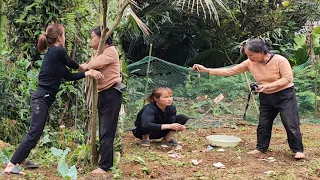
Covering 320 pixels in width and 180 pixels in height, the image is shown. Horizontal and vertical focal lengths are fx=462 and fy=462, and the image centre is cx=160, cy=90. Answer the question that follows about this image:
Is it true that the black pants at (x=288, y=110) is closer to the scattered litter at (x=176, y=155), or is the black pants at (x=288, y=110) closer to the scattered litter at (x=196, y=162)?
the scattered litter at (x=196, y=162)

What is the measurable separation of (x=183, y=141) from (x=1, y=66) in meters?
2.56

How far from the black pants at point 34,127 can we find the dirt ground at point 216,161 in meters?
0.88

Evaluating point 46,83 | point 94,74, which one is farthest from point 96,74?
point 46,83

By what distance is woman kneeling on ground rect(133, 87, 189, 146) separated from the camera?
18.6 ft

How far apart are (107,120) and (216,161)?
1.59 meters

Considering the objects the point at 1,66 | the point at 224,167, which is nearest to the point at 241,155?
the point at 224,167

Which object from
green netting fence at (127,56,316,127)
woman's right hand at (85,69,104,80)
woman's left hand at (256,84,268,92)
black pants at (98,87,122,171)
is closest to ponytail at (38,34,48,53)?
woman's right hand at (85,69,104,80)

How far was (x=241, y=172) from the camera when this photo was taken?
15.1 ft

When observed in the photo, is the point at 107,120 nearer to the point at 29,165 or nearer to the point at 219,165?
the point at 29,165

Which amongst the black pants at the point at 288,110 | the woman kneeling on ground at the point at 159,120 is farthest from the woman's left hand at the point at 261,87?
the woman kneeling on ground at the point at 159,120

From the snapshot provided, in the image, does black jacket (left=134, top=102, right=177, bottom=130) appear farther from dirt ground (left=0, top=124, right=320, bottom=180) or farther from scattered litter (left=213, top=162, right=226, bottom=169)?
scattered litter (left=213, top=162, right=226, bottom=169)

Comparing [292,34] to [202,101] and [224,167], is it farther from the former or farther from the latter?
[224,167]

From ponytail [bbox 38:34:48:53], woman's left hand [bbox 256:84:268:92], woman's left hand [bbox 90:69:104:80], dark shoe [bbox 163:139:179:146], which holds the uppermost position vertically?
ponytail [bbox 38:34:48:53]

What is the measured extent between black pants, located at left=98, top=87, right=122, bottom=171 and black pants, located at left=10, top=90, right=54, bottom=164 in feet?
1.72
